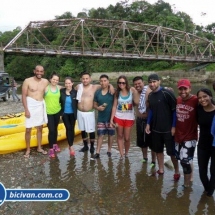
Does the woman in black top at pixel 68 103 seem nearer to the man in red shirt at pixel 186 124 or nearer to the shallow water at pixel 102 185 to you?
the shallow water at pixel 102 185

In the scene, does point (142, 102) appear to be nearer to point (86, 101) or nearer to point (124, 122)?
point (124, 122)

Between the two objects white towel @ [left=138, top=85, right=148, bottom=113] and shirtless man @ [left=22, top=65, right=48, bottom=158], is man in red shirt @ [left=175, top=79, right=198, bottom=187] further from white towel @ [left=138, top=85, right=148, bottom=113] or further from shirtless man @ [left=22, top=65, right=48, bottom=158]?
shirtless man @ [left=22, top=65, right=48, bottom=158]

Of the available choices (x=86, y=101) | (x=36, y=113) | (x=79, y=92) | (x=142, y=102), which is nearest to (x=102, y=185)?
(x=142, y=102)

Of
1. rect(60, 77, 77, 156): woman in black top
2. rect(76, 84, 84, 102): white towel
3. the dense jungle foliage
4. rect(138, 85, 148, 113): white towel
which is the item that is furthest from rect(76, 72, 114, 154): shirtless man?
the dense jungle foliage

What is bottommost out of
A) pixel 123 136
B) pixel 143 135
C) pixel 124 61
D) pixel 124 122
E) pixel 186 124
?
pixel 123 136

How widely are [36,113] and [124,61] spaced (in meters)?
46.9

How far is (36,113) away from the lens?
5527mm

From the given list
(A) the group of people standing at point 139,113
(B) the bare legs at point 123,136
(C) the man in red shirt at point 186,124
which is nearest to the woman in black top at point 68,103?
(A) the group of people standing at point 139,113

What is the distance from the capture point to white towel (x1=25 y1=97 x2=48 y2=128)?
17.9 feet

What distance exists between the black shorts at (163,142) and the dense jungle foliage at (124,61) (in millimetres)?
42370

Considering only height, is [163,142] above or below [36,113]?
below

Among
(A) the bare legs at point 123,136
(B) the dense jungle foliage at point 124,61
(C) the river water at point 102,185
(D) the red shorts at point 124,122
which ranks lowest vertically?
(C) the river water at point 102,185

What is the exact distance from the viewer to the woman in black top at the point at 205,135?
352cm

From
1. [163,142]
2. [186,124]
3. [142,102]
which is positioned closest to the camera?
[186,124]
